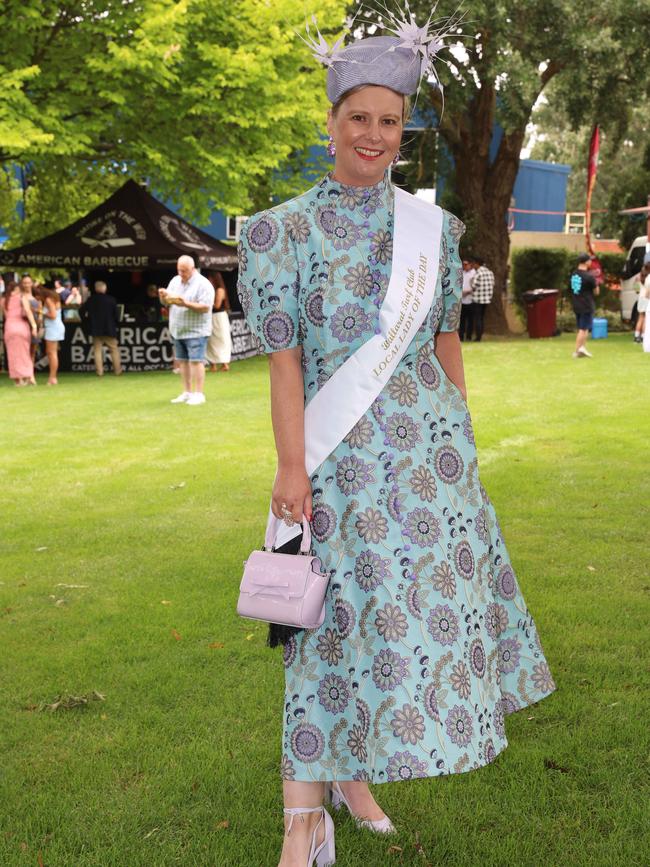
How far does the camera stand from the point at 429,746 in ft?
9.13

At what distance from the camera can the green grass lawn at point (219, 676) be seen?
3287 mm

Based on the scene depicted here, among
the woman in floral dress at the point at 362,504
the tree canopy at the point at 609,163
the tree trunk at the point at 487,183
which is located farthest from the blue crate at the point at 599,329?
the woman in floral dress at the point at 362,504

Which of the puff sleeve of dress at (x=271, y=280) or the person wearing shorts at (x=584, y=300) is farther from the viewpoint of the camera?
the person wearing shorts at (x=584, y=300)

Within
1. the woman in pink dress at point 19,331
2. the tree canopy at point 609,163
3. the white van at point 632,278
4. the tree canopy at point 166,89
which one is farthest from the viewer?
the tree canopy at point 609,163

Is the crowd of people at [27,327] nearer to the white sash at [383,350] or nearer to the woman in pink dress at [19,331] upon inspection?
the woman in pink dress at [19,331]

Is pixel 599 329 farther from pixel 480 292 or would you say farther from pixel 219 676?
pixel 219 676

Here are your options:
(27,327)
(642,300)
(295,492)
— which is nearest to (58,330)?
(27,327)

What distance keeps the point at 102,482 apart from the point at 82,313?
1370 cm

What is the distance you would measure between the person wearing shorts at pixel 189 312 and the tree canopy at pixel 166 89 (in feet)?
19.5

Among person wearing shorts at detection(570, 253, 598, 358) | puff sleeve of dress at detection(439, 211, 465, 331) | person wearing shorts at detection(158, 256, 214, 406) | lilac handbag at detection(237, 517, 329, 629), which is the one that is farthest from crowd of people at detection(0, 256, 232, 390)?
lilac handbag at detection(237, 517, 329, 629)

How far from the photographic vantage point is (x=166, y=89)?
20656 mm

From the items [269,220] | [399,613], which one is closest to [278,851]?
[399,613]

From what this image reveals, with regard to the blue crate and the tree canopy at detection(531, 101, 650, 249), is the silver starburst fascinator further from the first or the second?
the tree canopy at detection(531, 101, 650, 249)

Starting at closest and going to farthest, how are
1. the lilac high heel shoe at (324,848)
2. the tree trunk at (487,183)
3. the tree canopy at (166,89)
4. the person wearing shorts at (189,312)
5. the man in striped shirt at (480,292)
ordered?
the lilac high heel shoe at (324,848) < the person wearing shorts at (189,312) < the tree canopy at (166,89) < the man in striped shirt at (480,292) < the tree trunk at (487,183)
